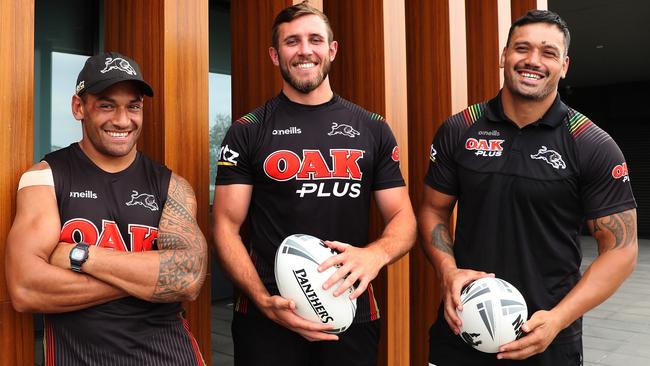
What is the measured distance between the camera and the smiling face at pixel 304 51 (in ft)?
7.22

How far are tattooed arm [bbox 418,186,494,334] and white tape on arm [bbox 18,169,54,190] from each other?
144 cm

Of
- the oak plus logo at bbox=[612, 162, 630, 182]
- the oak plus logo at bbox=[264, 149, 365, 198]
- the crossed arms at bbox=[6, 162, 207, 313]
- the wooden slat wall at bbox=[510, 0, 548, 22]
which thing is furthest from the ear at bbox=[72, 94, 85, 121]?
the wooden slat wall at bbox=[510, 0, 548, 22]

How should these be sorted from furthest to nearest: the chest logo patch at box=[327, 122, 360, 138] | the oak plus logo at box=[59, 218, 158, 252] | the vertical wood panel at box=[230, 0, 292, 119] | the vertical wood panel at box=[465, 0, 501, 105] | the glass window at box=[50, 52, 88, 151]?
the glass window at box=[50, 52, 88, 151], the vertical wood panel at box=[465, 0, 501, 105], the vertical wood panel at box=[230, 0, 292, 119], the chest logo patch at box=[327, 122, 360, 138], the oak plus logo at box=[59, 218, 158, 252]

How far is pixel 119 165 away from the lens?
2.02m

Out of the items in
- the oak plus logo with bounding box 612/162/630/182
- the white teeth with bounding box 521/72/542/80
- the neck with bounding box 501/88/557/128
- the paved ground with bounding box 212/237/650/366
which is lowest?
the paved ground with bounding box 212/237/650/366

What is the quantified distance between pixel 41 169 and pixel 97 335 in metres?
0.60

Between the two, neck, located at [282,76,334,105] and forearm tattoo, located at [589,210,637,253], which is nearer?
forearm tattoo, located at [589,210,637,253]

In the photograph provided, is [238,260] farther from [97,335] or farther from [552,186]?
[552,186]

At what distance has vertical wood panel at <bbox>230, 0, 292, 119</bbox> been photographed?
293cm

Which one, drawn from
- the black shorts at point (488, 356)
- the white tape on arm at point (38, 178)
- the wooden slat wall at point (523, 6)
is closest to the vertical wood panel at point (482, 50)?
the wooden slat wall at point (523, 6)

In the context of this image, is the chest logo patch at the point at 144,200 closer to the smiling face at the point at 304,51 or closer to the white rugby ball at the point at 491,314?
the smiling face at the point at 304,51

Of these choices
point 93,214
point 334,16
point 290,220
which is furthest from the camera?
point 334,16

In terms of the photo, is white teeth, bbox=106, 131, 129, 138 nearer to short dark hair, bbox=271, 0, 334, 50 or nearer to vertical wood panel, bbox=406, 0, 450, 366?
short dark hair, bbox=271, 0, 334, 50

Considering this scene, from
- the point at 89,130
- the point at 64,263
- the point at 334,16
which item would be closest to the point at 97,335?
the point at 64,263
